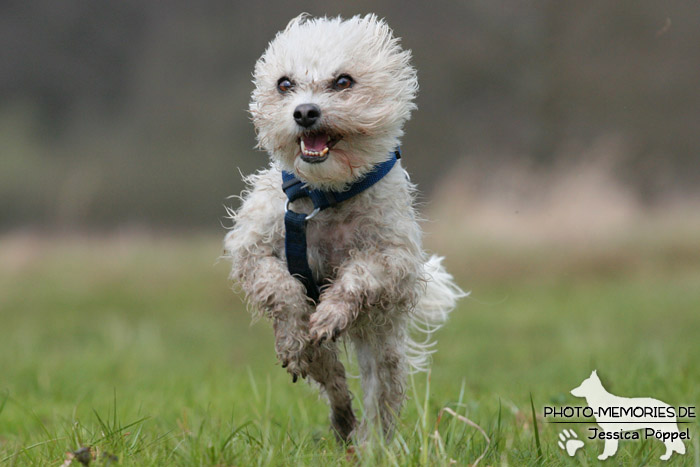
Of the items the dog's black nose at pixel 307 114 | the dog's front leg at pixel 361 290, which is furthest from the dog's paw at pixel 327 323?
the dog's black nose at pixel 307 114

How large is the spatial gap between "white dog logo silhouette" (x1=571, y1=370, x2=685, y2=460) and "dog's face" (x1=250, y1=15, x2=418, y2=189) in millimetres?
1450

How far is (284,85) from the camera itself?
367cm

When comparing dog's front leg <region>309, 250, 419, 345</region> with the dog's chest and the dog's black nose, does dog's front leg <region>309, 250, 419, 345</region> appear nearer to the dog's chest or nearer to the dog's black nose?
the dog's chest

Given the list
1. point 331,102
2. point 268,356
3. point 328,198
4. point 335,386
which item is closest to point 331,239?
point 328,198

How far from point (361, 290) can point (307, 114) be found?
2.46ft

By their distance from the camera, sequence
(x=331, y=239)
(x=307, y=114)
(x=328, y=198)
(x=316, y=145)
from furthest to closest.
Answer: (x=331, y=239), (x=328, y=198), (x=316, y=145), (x=307, y=114)

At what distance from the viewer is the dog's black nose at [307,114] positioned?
3467 mm

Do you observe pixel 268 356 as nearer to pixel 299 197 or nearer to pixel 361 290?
pixel 299 197

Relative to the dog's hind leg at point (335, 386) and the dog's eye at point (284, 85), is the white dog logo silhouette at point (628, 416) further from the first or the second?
the dog's eye at point (284, 85)

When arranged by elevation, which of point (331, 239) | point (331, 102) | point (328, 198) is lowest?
point (331, 239)

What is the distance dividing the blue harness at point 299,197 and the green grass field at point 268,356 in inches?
25.0

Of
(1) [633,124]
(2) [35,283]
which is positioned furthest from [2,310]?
(1) [633,124]

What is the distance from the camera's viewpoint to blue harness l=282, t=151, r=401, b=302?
12.4 feet

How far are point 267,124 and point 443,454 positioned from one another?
4.94 ft
